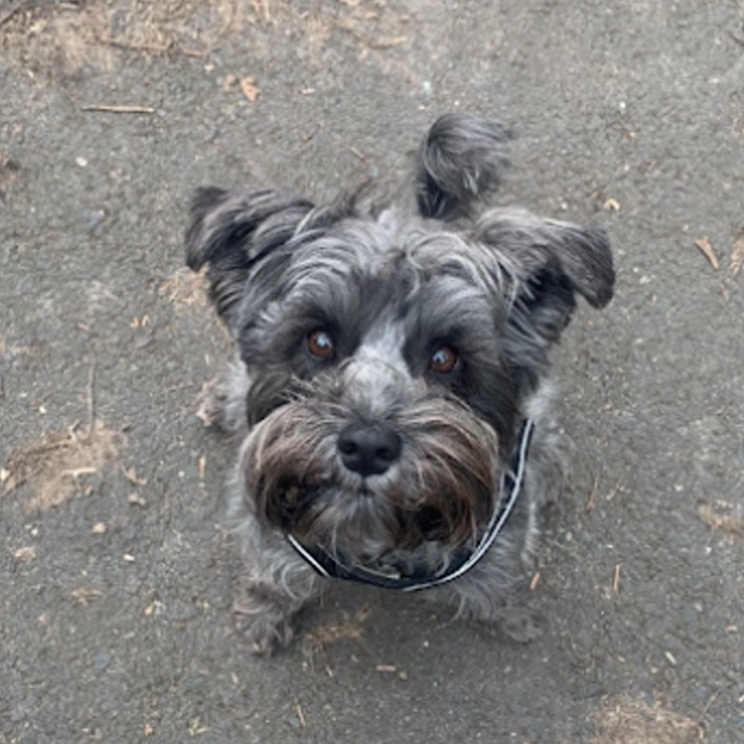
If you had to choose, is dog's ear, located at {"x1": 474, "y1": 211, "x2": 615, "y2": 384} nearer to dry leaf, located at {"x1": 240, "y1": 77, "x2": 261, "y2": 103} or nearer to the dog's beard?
the dog's beard

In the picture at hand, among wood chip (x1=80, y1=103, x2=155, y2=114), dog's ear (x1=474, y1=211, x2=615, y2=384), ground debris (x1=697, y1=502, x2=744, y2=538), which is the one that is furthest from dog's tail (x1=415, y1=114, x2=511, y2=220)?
wood chip (x1=80, y1=103, x2=155, y2=114)

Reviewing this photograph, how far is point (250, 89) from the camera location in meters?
5.79

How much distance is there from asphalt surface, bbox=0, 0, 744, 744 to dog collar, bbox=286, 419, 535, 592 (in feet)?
2.38

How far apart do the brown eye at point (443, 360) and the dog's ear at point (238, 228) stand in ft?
2.06

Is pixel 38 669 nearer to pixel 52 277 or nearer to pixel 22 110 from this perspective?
pixel 52 277

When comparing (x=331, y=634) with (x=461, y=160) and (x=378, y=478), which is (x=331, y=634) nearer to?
(x=378, y=478)

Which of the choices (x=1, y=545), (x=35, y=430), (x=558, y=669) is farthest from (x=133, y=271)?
(x=558, y=669)

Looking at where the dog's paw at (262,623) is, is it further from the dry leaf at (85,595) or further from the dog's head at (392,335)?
the dog's head at (392,335)

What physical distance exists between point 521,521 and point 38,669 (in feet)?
6.81

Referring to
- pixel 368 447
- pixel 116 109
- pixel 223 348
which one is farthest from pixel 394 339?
pixel 116 109

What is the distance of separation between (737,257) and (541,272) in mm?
2049

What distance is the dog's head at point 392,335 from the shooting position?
3457 mm

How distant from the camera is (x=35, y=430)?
523 cm

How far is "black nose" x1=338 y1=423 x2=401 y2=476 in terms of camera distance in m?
3.36
